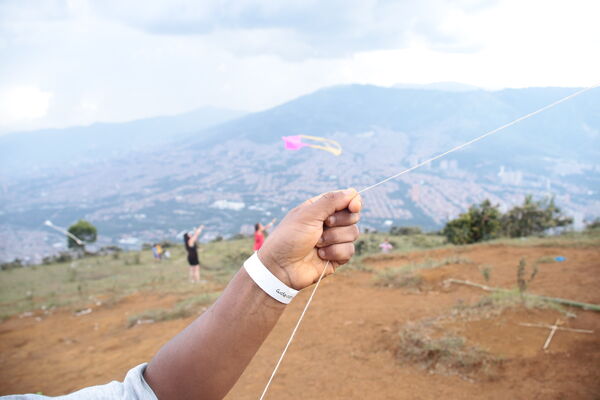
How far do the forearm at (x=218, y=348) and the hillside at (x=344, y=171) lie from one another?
2.37 m

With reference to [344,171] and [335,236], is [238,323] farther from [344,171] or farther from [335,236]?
[344,171]

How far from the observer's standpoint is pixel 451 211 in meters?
29.5

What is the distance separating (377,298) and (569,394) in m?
4.03

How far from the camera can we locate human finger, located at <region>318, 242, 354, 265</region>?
1675 millimetres

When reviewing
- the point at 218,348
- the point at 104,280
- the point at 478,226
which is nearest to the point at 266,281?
the point at 218,348

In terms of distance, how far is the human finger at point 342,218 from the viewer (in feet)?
5.39

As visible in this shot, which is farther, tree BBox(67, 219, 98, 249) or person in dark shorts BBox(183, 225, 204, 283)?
tree BBox(67, 219, 98, 249)

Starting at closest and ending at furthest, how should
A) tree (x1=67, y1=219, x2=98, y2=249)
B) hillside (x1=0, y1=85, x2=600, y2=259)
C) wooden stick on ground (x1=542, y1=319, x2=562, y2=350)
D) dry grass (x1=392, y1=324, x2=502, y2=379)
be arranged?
dry grass (x1=392, y1=324, x2=502, y2=379) → wooden stick on ground (x1=542, y1=319, x2=562, y2=350) → hillside (x1=0, y1=85, x2=600, y2=259) → tree (x1=67, y1=219, x2=98, y2=249)

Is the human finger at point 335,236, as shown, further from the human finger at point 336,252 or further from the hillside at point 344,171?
the hillside at point 344,171

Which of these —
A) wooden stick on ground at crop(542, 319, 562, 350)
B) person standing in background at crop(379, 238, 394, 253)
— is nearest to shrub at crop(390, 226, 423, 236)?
person standing in background at crop(379, 238, 394, 253)

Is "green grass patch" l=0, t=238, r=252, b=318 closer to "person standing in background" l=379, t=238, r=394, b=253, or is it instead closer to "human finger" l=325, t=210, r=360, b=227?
"person standing in background" l=379, t=238, r=394, b=253

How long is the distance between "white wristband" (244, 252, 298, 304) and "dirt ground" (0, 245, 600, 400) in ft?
10.1

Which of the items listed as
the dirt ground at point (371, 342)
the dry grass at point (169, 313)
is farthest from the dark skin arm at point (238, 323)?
the dry grass at point (169, 313)

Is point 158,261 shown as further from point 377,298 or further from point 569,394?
point 569,394
